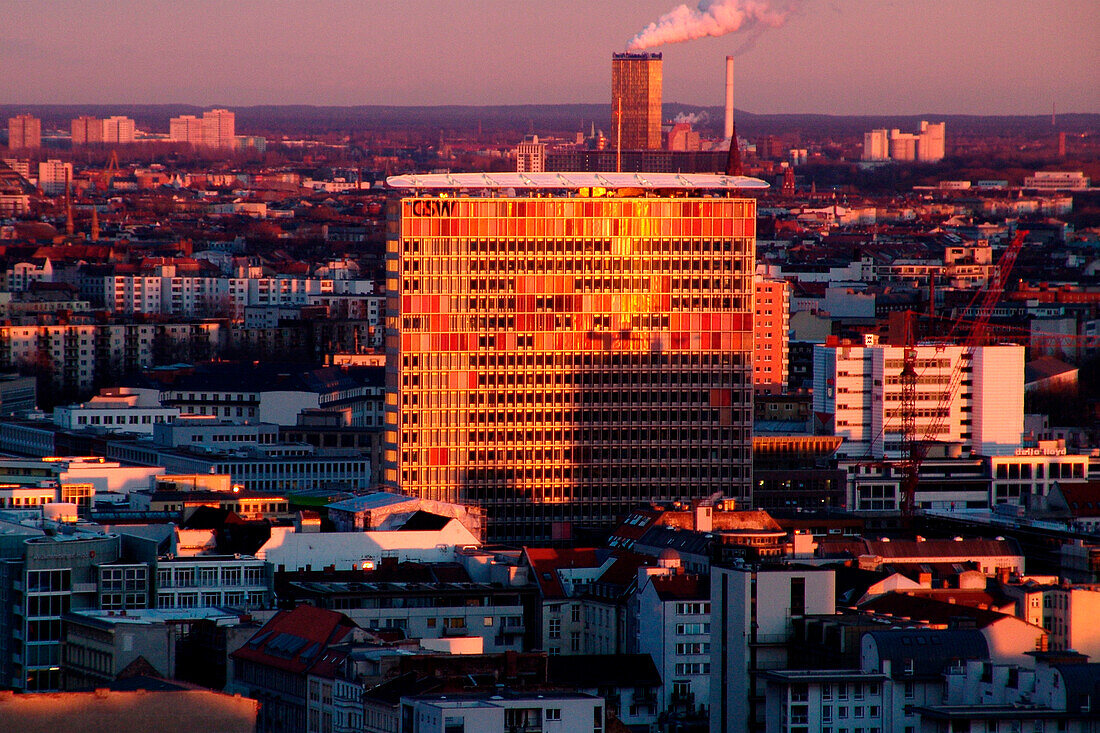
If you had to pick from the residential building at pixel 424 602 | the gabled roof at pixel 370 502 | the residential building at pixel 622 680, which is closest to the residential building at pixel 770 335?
the gabled roof at pixel 370 502

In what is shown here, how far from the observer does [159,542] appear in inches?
3568

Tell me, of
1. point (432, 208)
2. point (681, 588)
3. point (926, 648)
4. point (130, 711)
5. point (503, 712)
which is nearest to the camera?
point (130, 711)

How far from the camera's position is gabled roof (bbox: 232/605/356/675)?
71.3 meters

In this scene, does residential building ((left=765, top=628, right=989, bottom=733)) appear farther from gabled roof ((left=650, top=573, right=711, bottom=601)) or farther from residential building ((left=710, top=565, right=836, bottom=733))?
gabled roof ((left=650, top=573, right=711, bottom=601))

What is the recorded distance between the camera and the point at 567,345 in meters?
112

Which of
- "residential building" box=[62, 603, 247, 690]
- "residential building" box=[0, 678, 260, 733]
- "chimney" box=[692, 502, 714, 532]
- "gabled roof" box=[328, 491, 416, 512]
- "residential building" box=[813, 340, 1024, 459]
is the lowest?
"residential building" box=[62, 603, 247, 690]

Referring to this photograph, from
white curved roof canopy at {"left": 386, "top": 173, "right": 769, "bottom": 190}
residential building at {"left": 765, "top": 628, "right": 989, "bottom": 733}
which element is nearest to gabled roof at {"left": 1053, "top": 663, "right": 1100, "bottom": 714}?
residential building at {"left": 765, "top": 628, "right": 989, "bottom": 733}

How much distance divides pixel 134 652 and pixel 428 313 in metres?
38.0

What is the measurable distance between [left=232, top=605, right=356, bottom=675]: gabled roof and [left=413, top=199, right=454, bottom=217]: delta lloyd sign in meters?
35.8

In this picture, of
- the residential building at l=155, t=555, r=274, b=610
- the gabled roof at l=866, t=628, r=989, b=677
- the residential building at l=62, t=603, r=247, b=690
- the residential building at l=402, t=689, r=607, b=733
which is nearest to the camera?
the residential building at l=402, t=689, r=607, b=733

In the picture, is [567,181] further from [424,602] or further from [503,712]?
[503,712]

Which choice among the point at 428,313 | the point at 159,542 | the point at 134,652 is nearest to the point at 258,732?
the point at 134,652

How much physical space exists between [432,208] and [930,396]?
32972 mm

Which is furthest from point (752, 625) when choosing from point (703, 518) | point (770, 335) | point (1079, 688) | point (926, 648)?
point (770, 335)
